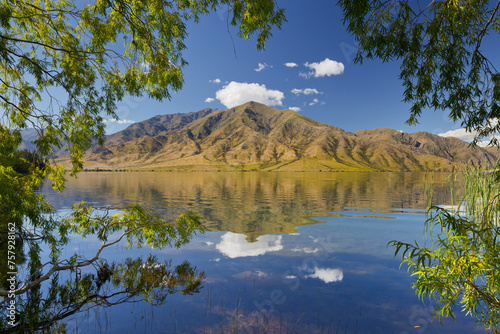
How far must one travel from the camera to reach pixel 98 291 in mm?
11867

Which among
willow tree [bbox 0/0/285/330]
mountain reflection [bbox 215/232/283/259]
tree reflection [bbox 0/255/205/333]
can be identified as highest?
willow tree [bbox 0/0/285/330]

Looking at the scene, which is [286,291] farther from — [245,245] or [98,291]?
[98,291]

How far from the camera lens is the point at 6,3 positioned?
7906mm

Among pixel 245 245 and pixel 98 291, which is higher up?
pixel 98 291

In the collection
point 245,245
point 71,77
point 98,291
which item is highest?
point 71,77

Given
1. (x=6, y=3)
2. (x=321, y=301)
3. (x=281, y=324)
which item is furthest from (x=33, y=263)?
(x=321, y=301)

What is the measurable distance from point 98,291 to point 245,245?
10.9 m

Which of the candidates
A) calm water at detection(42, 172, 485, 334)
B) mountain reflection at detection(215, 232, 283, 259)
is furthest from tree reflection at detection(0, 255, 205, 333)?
mountain reflection at detection(215, 232, 283, 259)

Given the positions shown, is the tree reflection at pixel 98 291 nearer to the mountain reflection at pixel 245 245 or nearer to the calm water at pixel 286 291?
the calm water at pixel 286 291

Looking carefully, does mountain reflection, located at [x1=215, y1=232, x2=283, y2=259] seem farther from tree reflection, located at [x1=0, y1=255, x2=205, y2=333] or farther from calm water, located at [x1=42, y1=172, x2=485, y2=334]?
tree reflection, located at [x1=0, y1=255, x2=205, y2=333]

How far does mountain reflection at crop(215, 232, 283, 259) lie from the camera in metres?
18.5

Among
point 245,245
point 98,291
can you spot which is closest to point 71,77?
point 98,291

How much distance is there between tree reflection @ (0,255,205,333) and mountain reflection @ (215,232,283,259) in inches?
168

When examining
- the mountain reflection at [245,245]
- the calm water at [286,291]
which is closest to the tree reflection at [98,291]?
the calm water at [286,291]
